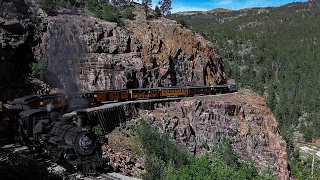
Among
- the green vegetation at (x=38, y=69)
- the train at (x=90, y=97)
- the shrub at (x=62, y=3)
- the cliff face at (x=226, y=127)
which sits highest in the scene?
the shrub at (x=62, y=3)

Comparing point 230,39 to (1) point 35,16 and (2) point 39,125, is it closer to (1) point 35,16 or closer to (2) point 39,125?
(1) point 35,16

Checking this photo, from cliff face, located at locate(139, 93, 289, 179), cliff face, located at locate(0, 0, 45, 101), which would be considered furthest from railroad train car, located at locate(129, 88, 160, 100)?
cliff face, located at locate(0, 0, 45, 101)

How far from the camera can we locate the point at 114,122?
97.7 feet

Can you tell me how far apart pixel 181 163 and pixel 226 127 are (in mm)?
15432

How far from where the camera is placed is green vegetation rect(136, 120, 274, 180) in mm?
16594

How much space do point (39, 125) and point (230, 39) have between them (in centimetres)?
16210

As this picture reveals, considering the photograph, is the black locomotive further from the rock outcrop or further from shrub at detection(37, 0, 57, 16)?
shrub at detection(37, 0, 57, 16)

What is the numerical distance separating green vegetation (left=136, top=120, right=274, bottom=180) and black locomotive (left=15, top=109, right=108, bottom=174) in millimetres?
4078

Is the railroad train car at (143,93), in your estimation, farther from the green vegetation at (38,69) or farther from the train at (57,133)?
the green vegetation at (38,69)

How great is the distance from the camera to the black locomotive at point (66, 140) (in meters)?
15.3

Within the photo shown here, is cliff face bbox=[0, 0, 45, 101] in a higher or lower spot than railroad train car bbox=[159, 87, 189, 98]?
higher

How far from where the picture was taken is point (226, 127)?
37125mm

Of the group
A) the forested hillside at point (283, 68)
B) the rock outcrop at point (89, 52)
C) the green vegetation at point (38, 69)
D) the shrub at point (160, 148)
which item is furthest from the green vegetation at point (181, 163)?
the forested hillside at point (283, 68)

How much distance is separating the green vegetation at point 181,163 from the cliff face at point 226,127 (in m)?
2.28
